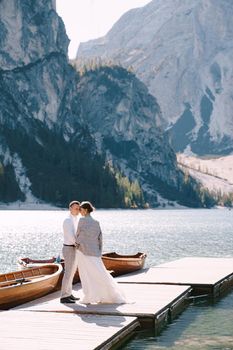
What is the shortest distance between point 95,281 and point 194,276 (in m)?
14.1

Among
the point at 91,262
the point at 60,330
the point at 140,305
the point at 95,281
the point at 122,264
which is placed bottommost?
the point at 140,305

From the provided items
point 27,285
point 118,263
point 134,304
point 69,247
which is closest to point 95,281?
point 69,247

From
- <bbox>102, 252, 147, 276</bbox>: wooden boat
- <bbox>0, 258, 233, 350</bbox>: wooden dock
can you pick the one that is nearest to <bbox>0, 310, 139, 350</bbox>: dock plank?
<bbox>0, 258, 233, 350</bbox>: wooden dock

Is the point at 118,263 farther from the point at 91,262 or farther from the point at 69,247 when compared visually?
the point at 91,262

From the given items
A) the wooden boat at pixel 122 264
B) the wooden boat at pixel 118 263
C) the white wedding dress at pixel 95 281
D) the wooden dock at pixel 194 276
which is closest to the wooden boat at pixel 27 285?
the white wedding dress at pixel 95 281

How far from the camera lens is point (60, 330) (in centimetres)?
2022

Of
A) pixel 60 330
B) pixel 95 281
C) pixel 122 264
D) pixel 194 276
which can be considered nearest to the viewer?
pixel 60 330

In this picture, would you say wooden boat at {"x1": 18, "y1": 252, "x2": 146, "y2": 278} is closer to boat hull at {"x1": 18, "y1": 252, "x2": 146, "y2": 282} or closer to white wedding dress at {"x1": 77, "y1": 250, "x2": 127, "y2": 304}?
boat hull at {"x1": 18, "y1": 252, "x2": 146, "y2": 282}

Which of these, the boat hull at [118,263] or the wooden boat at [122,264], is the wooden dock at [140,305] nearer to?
the boat hull at [118,263]

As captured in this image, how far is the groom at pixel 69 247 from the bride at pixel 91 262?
1.48 feet

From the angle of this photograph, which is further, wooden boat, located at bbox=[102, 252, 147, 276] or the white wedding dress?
wooden boat, located at bbox=[102, 252, 147, 276]

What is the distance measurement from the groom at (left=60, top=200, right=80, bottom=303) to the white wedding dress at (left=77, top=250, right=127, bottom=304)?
481 millimetres

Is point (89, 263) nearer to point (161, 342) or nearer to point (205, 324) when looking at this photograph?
point (161, 342)

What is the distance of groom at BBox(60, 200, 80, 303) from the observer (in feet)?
81.8
